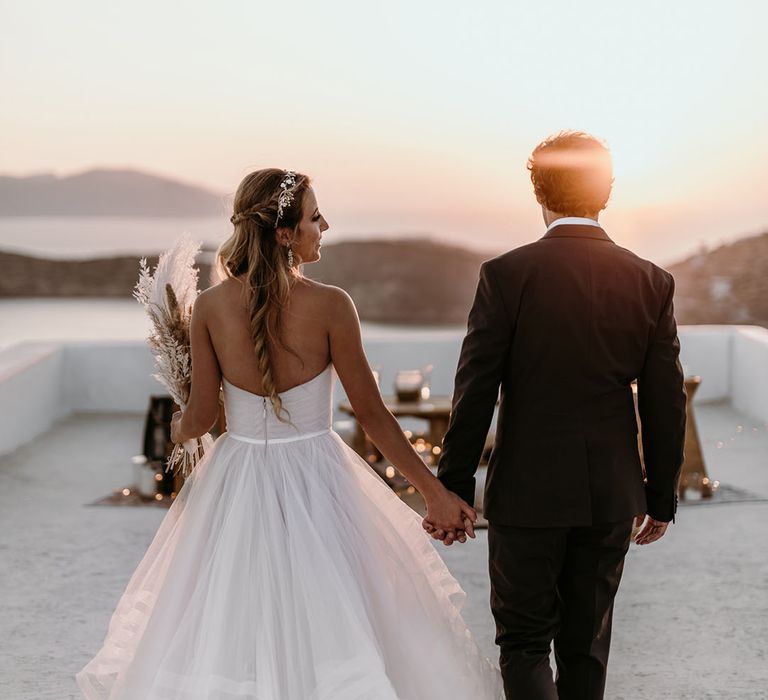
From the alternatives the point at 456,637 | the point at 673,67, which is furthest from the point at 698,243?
the point at 456,637

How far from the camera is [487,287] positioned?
6.75ft

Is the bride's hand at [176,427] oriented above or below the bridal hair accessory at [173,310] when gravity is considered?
below

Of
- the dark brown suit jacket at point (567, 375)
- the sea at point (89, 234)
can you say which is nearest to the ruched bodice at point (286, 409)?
the dark brown suit jacket at point (567, 375)

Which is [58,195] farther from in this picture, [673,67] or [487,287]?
[487,287]

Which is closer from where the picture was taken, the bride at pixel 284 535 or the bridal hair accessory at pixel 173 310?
the bride at pixel 284 535

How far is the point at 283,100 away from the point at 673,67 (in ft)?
14.5

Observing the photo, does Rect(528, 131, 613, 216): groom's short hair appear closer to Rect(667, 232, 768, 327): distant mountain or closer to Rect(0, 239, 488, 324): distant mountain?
Rect(0, 239, 488, 324): distant mountain

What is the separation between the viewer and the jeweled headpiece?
2.08 metres

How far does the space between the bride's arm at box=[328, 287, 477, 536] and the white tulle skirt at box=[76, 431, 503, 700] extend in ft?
0.29

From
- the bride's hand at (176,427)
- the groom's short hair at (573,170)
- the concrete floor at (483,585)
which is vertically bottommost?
the concrete floor at (483,585)

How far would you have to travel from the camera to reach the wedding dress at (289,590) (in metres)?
2.01

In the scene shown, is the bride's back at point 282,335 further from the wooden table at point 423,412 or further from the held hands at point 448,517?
the wooden table at point 423,412

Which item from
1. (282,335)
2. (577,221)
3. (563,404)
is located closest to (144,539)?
(282,335)

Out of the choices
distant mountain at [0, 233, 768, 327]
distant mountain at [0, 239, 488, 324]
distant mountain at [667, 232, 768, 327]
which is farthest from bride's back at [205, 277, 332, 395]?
distant mountain at [667, 232, 768, 327]
